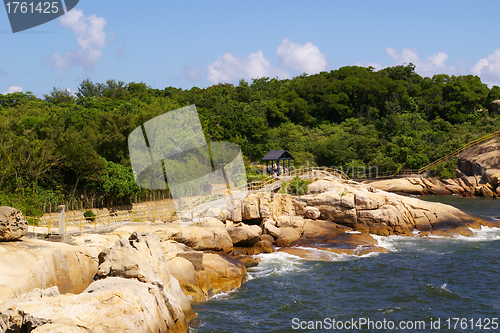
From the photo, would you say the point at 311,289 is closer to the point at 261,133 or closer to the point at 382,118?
the point at 261,133

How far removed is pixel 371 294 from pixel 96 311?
42.2 ft

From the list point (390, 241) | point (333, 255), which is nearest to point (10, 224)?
point (333, 255)

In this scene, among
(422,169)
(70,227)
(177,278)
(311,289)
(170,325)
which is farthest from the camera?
(422,169)

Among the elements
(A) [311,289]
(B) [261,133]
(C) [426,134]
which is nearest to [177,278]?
(A) [311,289]

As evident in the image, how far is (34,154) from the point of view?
2688 centimetres

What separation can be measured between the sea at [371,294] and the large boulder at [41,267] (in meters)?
4.44

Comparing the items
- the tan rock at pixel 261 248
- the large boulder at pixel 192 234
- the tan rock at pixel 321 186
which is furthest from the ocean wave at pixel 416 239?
the large boulder at pixel 192 234

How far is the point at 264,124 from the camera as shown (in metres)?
68.3

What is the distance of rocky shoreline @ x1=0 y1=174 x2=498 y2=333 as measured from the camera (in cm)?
1016

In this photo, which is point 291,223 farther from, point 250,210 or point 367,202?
point 367,202

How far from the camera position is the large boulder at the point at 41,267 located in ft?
39.6

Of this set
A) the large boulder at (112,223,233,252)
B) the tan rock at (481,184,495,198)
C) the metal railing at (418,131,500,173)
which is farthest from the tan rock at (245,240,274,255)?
the metal railing at (418,131,500,173)

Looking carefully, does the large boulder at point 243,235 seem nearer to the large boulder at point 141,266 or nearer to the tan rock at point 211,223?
the tan rock at point 211,223

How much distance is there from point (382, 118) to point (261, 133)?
23062mm
